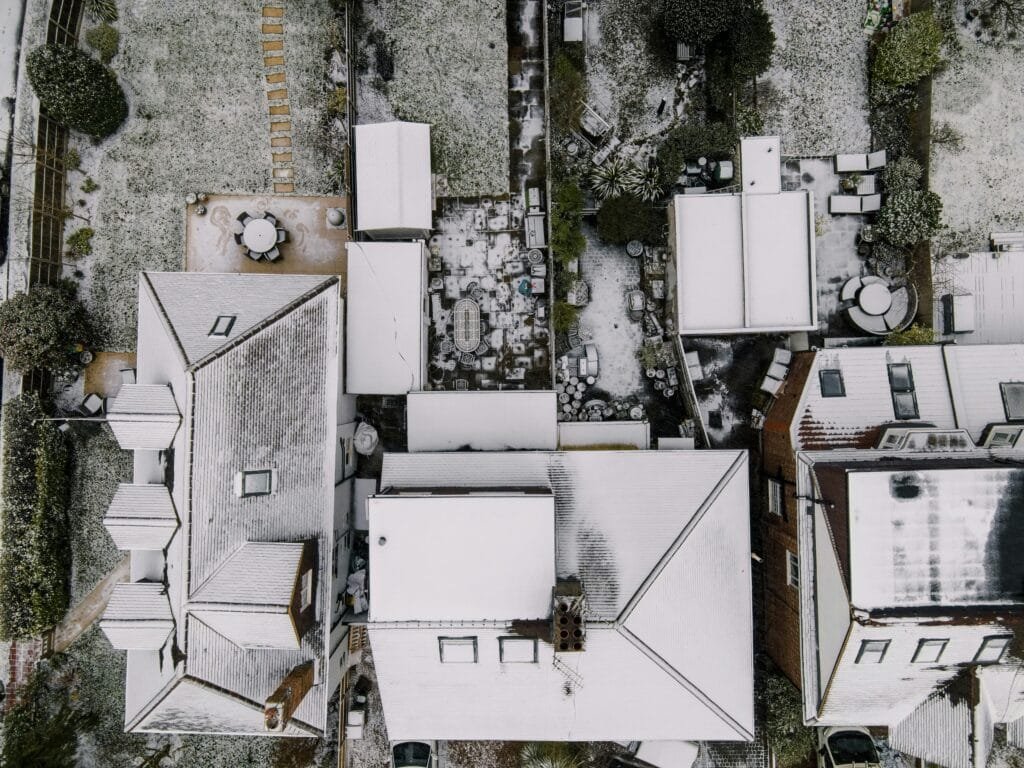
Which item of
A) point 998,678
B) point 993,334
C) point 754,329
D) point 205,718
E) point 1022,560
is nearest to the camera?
point 1022,560

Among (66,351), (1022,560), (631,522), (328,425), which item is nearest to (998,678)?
(1022,560)

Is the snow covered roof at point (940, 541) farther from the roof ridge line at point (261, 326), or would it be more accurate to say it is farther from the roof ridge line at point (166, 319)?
the roof ridge line at point (166, 319)

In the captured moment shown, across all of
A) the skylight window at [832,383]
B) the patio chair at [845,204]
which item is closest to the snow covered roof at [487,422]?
the skylight window at [832,383]

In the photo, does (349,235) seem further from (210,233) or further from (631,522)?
(631,522)

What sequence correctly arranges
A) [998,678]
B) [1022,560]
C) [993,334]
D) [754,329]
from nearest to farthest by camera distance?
[1022,560] < [998,678] < [754,329] < [993,334]

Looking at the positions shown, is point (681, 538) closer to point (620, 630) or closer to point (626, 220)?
point (620, 630)
